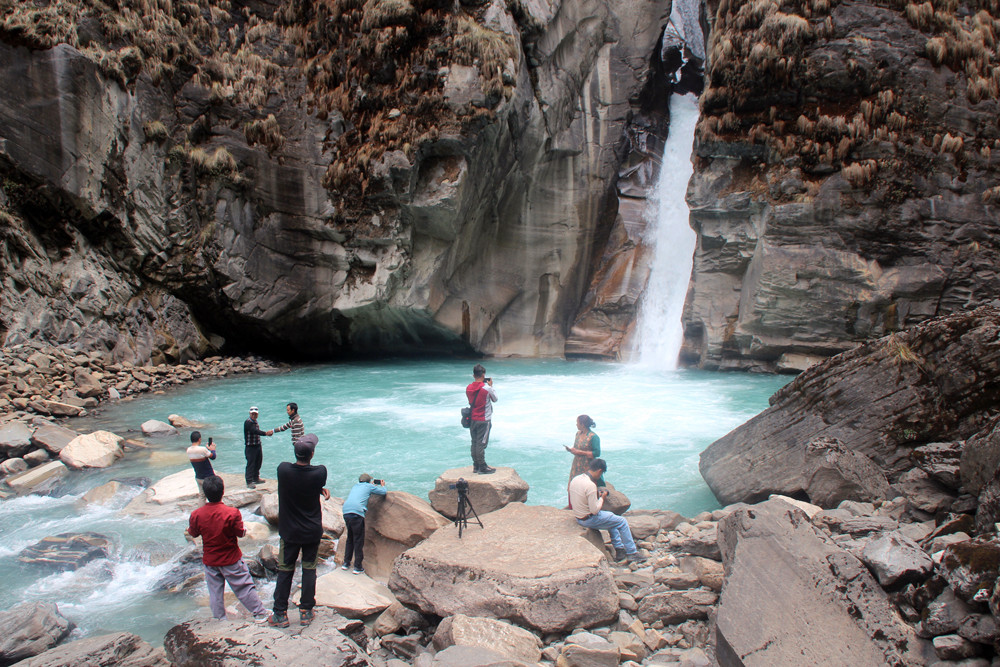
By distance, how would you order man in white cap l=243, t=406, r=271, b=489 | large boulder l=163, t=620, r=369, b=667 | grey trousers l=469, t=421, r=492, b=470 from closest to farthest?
large boulder l=163, t=620, r=369, b=667
grey trousers l=469, t=421, r=492, b=470
man in white cap l=243, t=406, r=271, b=489

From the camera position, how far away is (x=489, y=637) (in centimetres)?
447

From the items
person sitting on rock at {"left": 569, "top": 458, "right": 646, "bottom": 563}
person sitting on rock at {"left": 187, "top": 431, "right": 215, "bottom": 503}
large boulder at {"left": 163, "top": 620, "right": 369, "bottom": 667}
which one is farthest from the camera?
person sitting on rock at {"left": 187, "top": 431, "right": 215, "bottom": 503}

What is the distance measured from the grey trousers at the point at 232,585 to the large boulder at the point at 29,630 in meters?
1.25

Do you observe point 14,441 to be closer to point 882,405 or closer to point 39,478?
point 39,478

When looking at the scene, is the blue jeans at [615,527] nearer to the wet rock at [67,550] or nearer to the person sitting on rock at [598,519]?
the person sitting on rock at [598,519]

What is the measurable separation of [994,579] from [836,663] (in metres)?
0.99

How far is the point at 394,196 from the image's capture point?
66.3ft

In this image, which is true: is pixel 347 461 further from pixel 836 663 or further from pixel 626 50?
pixel 626 50

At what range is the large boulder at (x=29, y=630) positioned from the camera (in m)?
4.68

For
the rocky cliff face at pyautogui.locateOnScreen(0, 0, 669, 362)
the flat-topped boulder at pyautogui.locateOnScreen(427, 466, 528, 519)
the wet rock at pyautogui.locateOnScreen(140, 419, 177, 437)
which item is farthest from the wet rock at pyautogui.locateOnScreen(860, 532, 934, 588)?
the rocky cliff face at pyautogui.locateOnScreen(0, 0, 669, 362)

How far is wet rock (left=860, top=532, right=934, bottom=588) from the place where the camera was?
399 centimetres

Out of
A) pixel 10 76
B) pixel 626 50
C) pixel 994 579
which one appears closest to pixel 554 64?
pixel 626 50

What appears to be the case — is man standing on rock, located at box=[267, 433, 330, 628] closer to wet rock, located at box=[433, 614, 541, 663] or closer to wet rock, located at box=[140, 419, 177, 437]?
wet rock, located at box=[433, 614, 541, 663]

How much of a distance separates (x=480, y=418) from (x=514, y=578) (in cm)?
269
